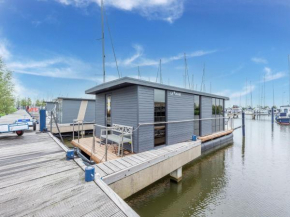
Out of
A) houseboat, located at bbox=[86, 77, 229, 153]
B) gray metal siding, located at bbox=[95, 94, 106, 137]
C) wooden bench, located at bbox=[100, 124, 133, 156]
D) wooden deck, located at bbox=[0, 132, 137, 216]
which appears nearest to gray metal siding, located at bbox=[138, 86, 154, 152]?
houseboat, located at bbox=[86, 77, 229, 153]

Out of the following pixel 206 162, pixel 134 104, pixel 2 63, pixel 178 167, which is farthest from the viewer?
pixel 2 63

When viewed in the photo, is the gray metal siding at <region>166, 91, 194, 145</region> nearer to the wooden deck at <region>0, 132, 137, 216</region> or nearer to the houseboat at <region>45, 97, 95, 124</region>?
the wooden deck at <region>0, 132, 137, 216</region>

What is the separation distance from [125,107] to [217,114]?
7881 mm

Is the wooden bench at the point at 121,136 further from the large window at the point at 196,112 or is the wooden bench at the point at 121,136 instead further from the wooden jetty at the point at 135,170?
the large window at the point at 196,112

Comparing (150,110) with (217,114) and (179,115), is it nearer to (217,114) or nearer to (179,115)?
(179,115)

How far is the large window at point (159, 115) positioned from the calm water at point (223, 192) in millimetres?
1618

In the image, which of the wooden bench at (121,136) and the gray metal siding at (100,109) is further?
the gray metal siding at (100,109)

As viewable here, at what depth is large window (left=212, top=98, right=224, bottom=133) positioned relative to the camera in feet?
32.9

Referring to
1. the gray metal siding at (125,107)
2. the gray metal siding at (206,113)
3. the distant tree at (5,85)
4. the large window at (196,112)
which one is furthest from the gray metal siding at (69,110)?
the gray metal siding at (206,113)

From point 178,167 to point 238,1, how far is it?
13564mm

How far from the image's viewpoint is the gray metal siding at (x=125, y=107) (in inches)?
210

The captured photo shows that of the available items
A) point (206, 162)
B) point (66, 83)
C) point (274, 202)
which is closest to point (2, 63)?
point (66, 83)

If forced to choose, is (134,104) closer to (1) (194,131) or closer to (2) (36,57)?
(1) (194,131)

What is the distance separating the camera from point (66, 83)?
31266mm
